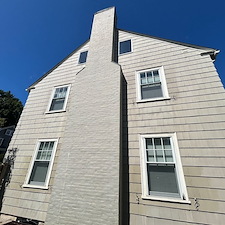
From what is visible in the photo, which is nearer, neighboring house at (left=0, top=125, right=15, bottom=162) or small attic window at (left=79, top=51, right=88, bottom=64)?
small attic window at (left=79, top=51, right=88, bottom=64)

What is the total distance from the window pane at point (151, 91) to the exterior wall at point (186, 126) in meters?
0.35

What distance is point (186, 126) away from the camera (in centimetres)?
386

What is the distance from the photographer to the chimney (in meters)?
3.16

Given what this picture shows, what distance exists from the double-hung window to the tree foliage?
1218 inches

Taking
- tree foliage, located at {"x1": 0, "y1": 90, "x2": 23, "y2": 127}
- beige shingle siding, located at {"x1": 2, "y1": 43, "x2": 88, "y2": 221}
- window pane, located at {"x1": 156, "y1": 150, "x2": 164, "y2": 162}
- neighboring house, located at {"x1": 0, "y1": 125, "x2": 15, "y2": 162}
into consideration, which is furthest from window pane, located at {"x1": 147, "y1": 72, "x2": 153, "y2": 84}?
tree foliage, located at {"x1": 0, "y1": 90, "x2": 23, "y2": 127}

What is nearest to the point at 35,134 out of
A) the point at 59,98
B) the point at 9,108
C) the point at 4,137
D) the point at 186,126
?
the point at 59,98

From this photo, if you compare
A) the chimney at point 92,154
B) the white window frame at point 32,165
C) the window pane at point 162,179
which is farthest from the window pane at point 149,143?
the white window frame at point 32,165

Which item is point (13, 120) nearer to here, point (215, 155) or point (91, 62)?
point (91, 62)

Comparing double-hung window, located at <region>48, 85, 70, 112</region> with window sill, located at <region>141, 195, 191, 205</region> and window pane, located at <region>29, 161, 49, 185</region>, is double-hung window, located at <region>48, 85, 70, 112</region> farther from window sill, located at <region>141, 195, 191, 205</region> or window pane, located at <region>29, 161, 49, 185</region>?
window sill, located at <region>141, 195, 191, 205</region>

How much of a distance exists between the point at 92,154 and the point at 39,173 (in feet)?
7.88

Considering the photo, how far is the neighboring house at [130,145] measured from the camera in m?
3.12

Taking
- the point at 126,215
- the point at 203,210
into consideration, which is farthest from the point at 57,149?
the point at 203,210

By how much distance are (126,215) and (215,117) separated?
3747 mm

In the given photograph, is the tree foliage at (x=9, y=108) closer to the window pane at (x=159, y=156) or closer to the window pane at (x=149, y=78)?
the window pane at (x=149, y=78)
